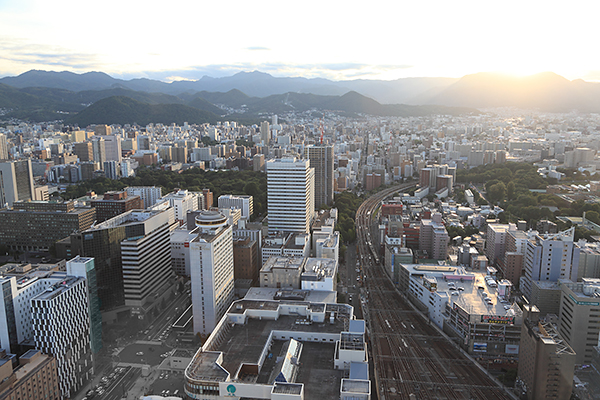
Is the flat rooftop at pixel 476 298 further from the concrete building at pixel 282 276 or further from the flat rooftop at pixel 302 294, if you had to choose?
the concrete building at pixel 282 276

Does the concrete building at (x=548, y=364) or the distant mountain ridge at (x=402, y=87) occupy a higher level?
the distant mountain ridge at (x=402, y=87)

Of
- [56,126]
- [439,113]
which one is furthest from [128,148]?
[439,113]

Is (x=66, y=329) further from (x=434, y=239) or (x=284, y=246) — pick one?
(x=434, y=239)

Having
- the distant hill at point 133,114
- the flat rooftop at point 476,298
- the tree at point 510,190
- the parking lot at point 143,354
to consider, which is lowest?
the parking lot at point 143,354

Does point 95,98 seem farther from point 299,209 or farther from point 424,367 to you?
point 424,367

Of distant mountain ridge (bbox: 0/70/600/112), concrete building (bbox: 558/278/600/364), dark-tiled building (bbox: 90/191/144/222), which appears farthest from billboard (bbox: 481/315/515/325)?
distant mountain ridge (bbox: 0/70/600/112)

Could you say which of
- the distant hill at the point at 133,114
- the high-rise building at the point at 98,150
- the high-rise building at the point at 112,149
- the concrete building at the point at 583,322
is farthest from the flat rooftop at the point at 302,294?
the distant hill at the point at 133,114

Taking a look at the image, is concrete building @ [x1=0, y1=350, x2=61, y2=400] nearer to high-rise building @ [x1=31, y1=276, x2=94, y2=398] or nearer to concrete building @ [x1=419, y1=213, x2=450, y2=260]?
high-rise building @ [x1=31, y1=276, x2=94, y2=398]
